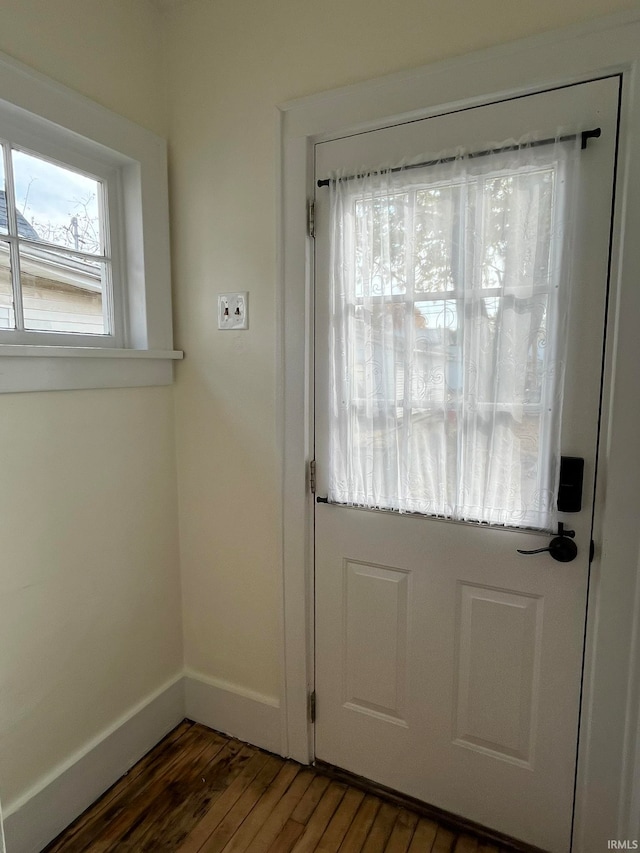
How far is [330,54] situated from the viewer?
1430mm

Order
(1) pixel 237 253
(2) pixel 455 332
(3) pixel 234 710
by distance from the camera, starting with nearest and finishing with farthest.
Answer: (2) pixel 455 332
(1) pixel 237 253
(3) pixel 234 710

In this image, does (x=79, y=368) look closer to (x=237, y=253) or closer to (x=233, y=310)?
(x=233, y=310)

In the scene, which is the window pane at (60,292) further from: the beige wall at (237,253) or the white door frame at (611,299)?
the white door frame at (611,299)

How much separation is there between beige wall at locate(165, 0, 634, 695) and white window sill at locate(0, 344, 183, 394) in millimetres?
137

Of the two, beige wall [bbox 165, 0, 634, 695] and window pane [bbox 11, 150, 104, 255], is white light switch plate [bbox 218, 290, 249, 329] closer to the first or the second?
beige wall [bbox 165, 0, 634, 695]

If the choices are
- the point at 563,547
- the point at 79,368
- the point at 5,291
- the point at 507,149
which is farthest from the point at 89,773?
the point at 507,149

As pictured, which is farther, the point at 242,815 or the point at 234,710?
the point at 234,710

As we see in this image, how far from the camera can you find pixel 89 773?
61.0 inches

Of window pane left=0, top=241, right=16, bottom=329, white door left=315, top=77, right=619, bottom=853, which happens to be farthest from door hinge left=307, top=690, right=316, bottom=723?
window pane left=0, top=241, right=16, bottom=329

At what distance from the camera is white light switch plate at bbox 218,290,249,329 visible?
1.64m

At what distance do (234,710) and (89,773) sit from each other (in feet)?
1.68

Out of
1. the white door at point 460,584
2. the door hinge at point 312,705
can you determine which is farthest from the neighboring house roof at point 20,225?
the door hinge at point 312,705

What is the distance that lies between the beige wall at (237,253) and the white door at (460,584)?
19 cm

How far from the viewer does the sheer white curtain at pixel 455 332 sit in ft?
4.07
